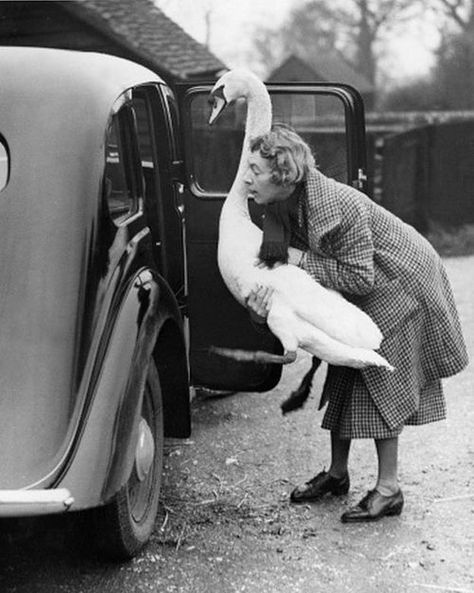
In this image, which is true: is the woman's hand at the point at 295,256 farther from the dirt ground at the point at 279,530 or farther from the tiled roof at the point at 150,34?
the tiled roof at the point at 150,34

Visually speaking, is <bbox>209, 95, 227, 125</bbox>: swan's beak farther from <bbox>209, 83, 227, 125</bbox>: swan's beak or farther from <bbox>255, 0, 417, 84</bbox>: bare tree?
<bbox>255, 0, 417, 84</bbox>: bare tree

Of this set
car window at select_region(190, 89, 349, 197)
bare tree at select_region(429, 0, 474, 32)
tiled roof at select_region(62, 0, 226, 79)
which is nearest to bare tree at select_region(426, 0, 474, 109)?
bare tree at select_region(429, 0, 474, 32)

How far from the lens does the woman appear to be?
3715 mm

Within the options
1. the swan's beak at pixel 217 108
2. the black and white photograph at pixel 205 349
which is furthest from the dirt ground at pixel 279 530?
the swan's beak at pixel 217 108

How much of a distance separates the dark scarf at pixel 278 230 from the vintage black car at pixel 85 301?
1.49ft

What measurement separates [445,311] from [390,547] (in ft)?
3.27

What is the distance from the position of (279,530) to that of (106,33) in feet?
37.0

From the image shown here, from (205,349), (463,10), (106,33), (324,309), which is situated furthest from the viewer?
(463,10)

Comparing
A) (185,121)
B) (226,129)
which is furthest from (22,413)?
(226,129)

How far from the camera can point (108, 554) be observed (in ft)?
11.5

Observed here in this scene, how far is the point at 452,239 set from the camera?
1526cm

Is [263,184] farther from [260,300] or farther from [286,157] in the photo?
[260,300]

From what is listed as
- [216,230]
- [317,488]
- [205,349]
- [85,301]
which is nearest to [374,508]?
[317,488]

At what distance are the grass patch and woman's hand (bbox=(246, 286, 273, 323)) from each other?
34.5ft
